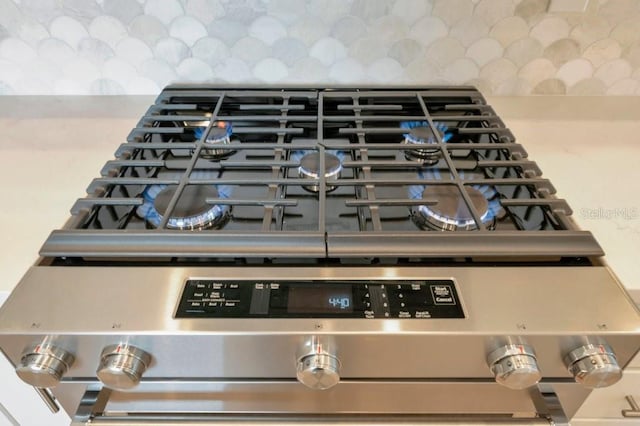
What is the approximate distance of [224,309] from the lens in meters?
0.48

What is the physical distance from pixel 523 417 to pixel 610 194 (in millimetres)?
413

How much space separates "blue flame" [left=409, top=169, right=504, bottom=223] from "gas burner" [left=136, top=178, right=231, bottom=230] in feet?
1.00

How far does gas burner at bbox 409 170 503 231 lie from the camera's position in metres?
0.61

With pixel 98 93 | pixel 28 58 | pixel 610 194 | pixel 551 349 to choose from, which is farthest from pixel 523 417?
pixel 28 58

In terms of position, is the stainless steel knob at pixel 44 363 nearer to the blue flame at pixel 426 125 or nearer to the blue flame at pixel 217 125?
the blue flame at pixel 217 125

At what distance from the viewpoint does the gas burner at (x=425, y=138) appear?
775 millimetres

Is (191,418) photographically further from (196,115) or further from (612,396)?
(612,396)

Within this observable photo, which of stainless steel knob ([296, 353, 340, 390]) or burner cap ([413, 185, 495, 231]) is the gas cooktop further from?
stainless steel knob ([296, 353, 340, 390])

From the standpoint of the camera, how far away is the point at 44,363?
18.2 inches

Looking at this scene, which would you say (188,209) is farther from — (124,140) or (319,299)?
(124,140)

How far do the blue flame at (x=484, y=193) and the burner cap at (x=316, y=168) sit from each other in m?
0.13

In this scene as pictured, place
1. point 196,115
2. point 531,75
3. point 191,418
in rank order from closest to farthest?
point 191,418
point 196,115
point 531,75

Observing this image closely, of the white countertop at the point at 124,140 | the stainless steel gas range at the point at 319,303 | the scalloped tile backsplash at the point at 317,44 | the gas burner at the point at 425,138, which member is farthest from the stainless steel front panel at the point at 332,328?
the scalloped tile backsplash at the point at 317,44

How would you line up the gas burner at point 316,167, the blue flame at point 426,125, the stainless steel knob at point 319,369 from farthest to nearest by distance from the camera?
the blue flame at point 426,125 < the gas burner at point 316,167 < the stainless steel knob at point 319,369
